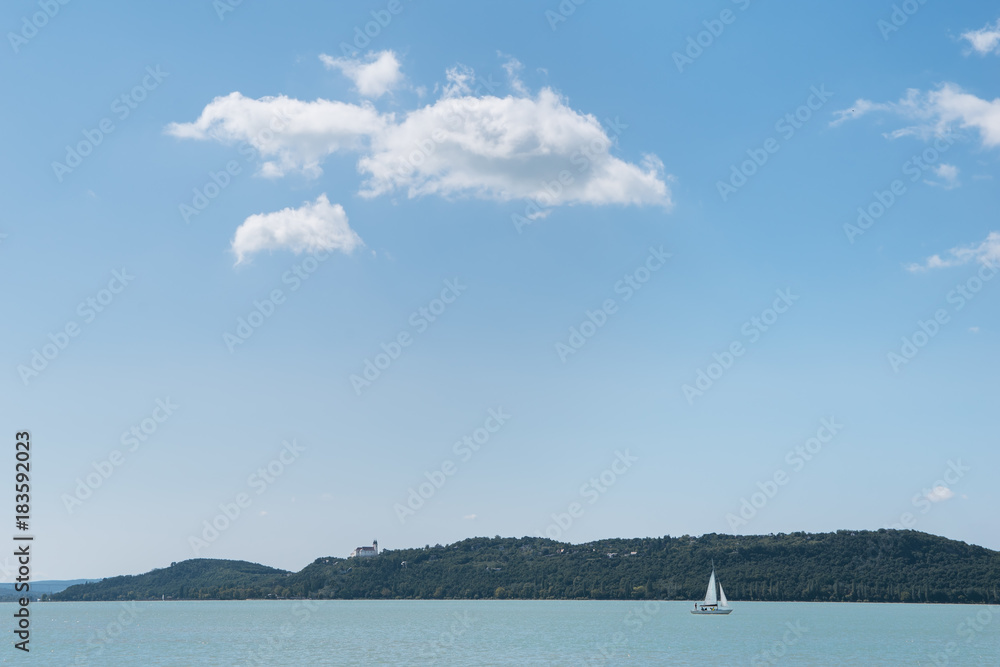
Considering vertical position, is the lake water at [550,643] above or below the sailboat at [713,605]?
below

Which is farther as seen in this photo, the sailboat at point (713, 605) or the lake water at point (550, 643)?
the sailboat at point (713, 605)

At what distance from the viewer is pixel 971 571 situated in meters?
177

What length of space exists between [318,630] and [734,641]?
2226 inches

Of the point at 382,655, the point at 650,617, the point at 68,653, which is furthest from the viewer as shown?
the point at 650,617

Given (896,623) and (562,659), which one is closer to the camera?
(562,659)

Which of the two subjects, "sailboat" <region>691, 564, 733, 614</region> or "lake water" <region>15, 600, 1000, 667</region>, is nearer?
"lake water" <region>15, 600, 1000, 667</region>

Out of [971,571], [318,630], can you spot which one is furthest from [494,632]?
[971,571]

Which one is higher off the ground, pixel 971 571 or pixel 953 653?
pixel 971 571

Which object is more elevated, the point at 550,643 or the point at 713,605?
the point at 713,605

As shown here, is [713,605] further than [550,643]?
Yes

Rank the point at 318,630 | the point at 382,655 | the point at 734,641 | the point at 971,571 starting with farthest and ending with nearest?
the point at 971,571 → the point at 318,630 → the point at 734,641 → the point at 382,655

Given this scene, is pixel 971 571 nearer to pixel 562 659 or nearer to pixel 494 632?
pixel 494 632

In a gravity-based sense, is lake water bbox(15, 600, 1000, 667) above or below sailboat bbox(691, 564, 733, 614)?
below

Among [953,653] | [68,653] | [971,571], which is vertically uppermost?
[971,571]
